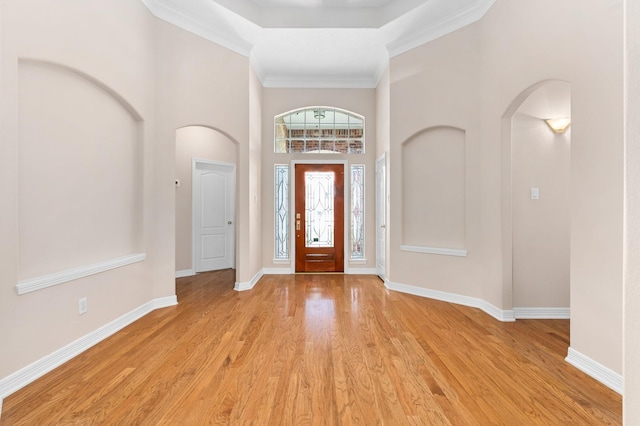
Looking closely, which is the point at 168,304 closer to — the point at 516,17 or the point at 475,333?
the point at 475,333

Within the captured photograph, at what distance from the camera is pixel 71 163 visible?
2.59 m

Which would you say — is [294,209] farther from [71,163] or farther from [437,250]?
[71,163]

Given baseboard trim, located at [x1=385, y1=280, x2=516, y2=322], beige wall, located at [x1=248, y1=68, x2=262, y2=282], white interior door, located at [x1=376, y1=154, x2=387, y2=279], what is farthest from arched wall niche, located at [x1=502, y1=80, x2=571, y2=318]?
beige wall, located at [x1=248, y1=68, x2=262, y2=282]

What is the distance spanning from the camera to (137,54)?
3328 mm

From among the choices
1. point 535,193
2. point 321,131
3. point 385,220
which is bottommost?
point 385,220

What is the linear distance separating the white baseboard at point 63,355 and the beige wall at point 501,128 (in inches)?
136

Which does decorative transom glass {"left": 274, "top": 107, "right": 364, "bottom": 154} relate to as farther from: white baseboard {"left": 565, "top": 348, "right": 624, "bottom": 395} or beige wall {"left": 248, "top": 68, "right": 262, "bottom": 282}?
white baseboard {"left": 565, "top": 348, "right": 624, "bottom": 395}

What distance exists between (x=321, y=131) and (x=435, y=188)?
2537mm

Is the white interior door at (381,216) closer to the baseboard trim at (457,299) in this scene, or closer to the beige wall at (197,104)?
the baseboard trim at (457,299)

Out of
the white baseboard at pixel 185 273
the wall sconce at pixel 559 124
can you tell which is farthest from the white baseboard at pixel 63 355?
the wall sconce at pixel 559 124

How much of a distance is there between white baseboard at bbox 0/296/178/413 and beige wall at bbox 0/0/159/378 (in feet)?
0.17

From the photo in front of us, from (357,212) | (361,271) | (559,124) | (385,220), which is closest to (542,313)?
(559,124)

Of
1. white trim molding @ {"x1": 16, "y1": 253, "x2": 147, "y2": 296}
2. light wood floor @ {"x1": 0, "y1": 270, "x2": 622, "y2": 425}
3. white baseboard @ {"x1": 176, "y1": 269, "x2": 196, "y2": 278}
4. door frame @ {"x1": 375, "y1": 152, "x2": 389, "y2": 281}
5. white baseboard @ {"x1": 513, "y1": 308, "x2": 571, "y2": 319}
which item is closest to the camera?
light wood floor @ {"x1": 0, "y1": 270, "x2": 622, "y2": 425}

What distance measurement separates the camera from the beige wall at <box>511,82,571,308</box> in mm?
3279
